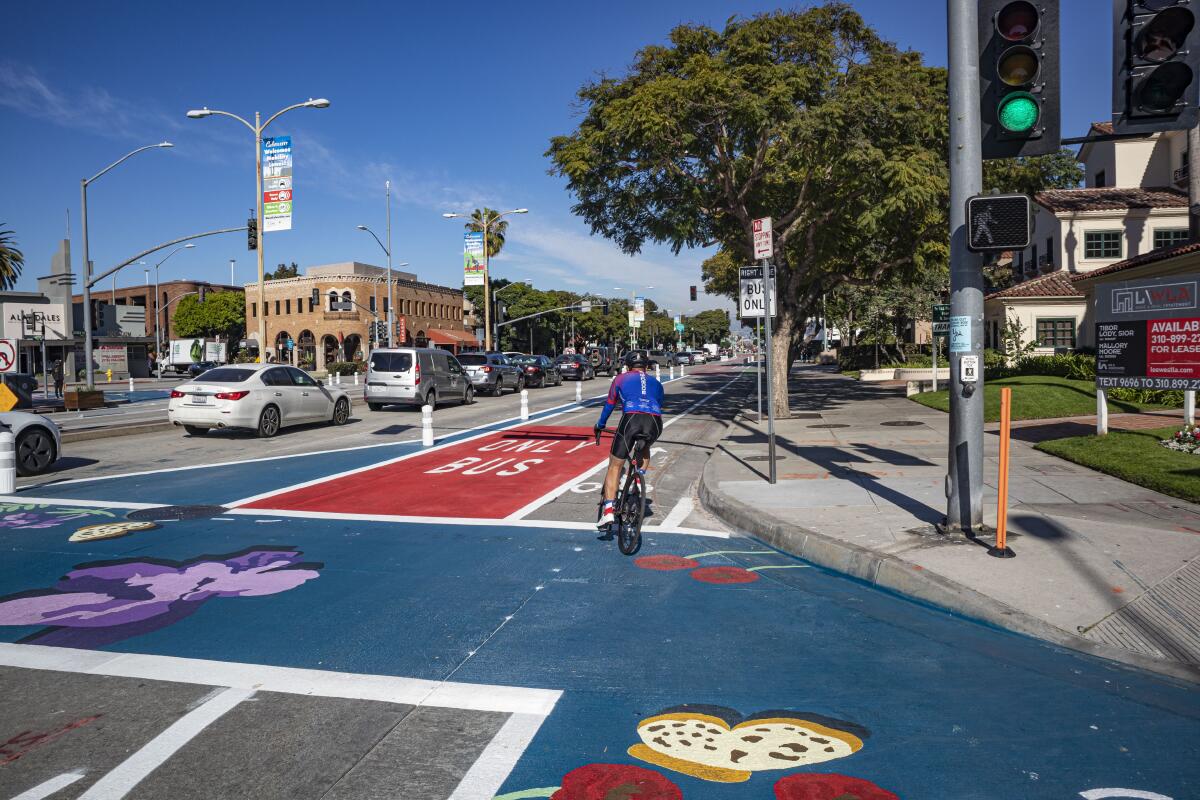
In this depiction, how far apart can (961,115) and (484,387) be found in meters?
26.9

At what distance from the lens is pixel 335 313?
246 feet

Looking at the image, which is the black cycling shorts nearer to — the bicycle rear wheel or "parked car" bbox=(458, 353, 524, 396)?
the bicycle rear wheel

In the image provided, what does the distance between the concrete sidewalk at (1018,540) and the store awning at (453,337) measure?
236 ft

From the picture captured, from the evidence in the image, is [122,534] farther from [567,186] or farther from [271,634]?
[567,186]

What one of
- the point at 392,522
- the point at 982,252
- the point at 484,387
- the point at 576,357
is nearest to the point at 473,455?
the point at 392,522

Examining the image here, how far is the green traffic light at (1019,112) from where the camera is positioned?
20.7 ft

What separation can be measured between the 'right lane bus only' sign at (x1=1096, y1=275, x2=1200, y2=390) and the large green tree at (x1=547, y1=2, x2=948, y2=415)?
526 cm

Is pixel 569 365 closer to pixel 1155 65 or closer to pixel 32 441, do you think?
pixel 32 441

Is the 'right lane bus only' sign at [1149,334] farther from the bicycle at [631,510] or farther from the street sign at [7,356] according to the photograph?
the street sign at [7,356]

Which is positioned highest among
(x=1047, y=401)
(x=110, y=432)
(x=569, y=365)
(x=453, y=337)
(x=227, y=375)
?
(x=453, y=337)

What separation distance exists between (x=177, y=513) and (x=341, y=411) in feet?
37.4

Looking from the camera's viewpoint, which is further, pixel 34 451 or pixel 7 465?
pixel 34 451

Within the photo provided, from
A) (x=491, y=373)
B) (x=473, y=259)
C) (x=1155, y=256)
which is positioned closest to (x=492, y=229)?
(x=473, y=259)

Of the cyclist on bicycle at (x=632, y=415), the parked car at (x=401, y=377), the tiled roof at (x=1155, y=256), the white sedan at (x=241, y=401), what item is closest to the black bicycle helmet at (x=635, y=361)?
the cyclist on bicycle at (x=632, y=415)
